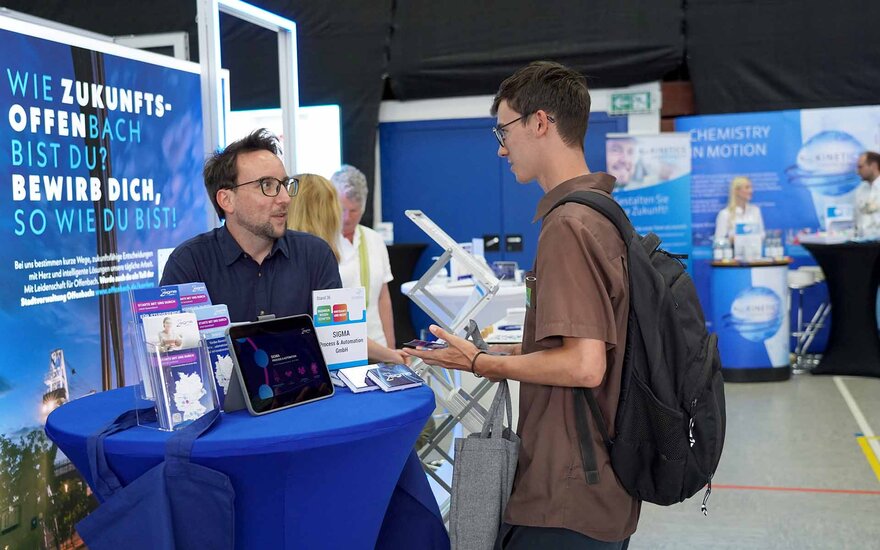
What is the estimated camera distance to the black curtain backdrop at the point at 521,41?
7953 millimetres

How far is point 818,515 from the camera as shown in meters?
4.02

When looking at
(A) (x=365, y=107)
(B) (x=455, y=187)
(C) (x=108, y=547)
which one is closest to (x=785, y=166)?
(B) (x=455, y=187)

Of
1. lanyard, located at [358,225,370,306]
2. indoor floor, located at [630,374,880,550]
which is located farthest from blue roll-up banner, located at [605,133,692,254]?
lanyard, located at [358,225,370,306]

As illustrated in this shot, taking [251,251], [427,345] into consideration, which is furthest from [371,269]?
[427,345]

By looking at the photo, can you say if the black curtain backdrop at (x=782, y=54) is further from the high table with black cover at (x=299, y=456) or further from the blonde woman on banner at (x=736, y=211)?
the high table with black cover at (x=299, y=456)

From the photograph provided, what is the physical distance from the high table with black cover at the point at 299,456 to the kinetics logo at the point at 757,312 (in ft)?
17.9

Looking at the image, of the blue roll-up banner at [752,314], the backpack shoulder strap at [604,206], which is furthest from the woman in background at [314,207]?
the blue roll-up banner at [752,314]

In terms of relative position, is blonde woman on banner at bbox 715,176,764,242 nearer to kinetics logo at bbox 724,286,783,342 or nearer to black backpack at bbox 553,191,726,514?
kinetics logo at bbox 724,286,783,342

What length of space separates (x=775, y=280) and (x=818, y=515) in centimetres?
322

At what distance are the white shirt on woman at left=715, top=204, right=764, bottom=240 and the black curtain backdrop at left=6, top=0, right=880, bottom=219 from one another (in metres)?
0.99

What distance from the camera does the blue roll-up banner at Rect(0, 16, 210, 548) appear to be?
8.68 feet

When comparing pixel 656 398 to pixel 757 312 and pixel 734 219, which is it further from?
pixel 734 219

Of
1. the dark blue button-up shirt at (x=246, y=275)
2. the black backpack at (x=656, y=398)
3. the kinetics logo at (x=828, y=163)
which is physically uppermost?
the kinetics logo at (x=828, y=163)

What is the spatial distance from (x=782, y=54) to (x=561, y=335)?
7.09 meters
